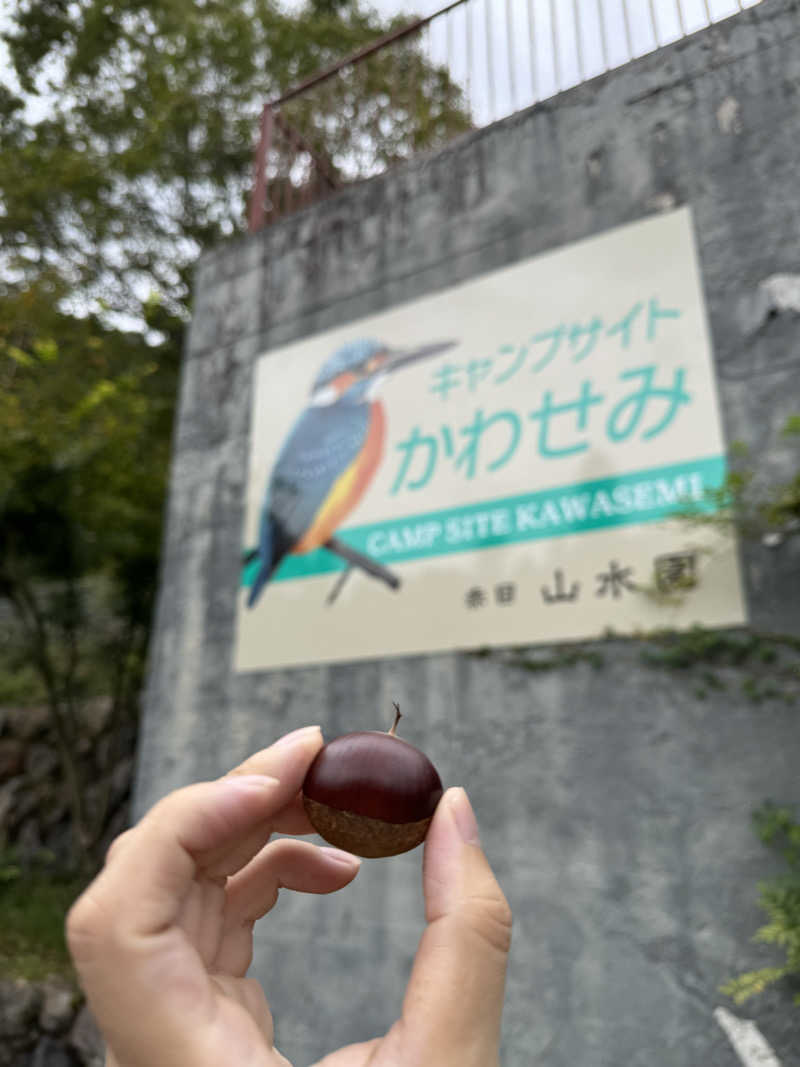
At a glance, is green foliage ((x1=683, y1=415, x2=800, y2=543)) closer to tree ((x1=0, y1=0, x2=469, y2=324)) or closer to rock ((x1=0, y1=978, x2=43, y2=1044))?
rock ((x1=0, y1=978, x2=43, y2=1044))

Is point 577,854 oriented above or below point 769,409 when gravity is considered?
below

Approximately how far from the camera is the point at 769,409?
3.23 meters

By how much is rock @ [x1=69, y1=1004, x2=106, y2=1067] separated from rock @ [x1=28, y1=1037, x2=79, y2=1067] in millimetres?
56

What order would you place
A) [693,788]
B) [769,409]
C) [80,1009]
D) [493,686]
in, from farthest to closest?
[80,1009], [493,686], [769,409], [693,788]

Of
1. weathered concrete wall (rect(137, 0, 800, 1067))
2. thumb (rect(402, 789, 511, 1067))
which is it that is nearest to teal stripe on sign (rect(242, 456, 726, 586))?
weathered concrete wall (rect(137, 0, 800, 1067))

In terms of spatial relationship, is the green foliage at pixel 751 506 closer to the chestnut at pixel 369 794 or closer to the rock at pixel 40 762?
the chestnut at pixel 369 794

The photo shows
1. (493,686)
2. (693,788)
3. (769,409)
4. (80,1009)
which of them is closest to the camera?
(693,788)

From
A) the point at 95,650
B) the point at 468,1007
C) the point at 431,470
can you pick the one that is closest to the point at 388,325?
the point at 431,470

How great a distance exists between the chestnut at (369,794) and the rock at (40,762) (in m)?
9.00

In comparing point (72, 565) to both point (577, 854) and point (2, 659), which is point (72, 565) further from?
point (577, 854)

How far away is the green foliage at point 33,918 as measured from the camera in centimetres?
576

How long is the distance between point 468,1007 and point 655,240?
3604 millimetres

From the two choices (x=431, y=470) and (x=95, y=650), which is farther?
(x=95, y=650)

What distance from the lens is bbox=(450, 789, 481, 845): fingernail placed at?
1069mm
